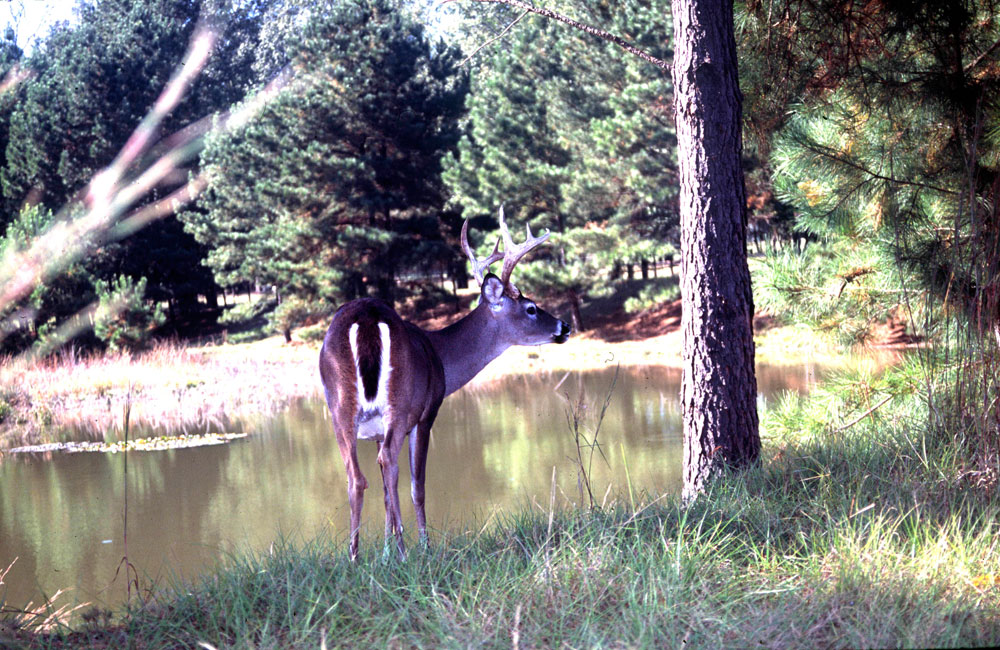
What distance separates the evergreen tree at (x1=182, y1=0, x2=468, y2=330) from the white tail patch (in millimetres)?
18194

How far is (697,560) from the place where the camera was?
11.6ft

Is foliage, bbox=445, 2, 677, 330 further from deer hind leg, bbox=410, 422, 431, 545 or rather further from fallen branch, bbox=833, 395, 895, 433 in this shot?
deer hind leg, bbox=410, 422, 431, 545

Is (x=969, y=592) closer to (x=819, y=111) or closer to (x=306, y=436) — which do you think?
(x=819, y=111)

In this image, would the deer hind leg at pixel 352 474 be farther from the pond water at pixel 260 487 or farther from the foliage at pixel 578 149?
the foliage at pixel 578 149

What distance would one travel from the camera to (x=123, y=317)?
19344mm

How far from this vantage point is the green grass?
313cm

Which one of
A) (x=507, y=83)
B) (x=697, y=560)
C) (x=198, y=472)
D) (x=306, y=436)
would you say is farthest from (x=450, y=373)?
(x=507, y=83)

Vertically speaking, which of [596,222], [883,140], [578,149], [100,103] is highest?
[100,103]

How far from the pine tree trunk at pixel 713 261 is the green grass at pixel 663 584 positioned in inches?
21.7

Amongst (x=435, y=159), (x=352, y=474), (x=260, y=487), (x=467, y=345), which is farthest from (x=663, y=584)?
(x=435, y=159)

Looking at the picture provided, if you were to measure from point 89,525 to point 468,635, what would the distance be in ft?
15.2

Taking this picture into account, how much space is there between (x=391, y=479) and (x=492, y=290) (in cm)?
189

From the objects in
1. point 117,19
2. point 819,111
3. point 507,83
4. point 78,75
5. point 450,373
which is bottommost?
point 450,373

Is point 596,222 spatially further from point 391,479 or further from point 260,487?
point 391,479
